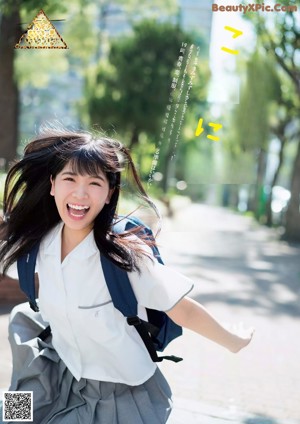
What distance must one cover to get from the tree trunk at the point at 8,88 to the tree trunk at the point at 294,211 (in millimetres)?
6316

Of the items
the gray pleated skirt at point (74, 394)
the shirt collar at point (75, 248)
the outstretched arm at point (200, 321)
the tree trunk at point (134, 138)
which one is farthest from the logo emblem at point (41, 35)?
the tree trunk at point (134, 138)

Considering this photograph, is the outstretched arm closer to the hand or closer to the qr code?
the hand

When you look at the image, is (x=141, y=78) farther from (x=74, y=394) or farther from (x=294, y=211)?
(x=74, y=394)

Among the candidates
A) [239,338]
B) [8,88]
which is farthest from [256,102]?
[239,338]

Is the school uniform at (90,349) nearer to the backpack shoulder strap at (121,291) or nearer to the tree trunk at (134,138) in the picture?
the backpack shoulder strap at (121,291)

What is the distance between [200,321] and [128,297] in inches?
10.2

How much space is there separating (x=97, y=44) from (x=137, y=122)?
259cm

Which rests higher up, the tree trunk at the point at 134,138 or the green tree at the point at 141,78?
the green tree at the point at 141,78

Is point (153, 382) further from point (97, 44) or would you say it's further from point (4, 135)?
point (97, 44)

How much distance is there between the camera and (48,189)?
2.30 m

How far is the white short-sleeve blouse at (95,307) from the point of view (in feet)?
7.02

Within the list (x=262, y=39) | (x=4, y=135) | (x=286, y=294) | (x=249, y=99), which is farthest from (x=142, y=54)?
(x=286, y=294)

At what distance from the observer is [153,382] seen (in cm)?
→ 234

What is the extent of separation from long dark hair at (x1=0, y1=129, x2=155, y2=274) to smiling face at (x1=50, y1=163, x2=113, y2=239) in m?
0.03
